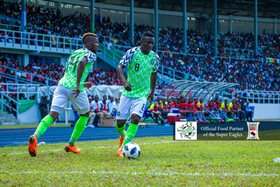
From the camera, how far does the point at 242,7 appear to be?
69000 mm

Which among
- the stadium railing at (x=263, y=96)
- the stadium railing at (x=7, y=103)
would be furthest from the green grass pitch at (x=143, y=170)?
the stadium railing at (x=263, y=96)

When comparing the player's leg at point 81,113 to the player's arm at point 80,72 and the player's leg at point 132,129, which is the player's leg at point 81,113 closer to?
the player's arm at point 80,72

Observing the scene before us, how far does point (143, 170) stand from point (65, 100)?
364 cm

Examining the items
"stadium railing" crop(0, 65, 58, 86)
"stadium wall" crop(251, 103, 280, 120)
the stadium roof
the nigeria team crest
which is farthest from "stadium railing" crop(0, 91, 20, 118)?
the stadium roof

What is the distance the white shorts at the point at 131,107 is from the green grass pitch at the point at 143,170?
2.56 ft

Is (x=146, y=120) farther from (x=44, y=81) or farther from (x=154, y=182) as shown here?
(x=154, y=182)

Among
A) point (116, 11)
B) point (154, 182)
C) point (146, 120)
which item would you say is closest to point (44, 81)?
point (146, 120)

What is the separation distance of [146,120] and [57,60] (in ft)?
47.7

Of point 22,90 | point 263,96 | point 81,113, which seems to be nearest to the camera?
point 81,113

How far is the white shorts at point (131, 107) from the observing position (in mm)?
10891

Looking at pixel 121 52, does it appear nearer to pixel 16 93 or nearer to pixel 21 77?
pixel 21 77

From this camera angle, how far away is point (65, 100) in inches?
444

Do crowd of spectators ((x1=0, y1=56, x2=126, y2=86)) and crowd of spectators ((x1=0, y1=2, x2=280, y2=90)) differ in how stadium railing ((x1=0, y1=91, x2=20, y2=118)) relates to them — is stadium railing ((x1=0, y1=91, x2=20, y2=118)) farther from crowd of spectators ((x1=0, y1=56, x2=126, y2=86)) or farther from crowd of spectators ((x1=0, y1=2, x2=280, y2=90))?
crowd of spectators ((x1=0, y1=2, x2=280, y2=90))

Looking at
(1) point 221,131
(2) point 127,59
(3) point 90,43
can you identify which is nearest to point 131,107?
(2) point 127,59
